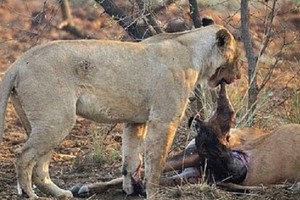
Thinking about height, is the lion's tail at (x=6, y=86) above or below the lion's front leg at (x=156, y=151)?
above

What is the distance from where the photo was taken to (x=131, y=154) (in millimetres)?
7734

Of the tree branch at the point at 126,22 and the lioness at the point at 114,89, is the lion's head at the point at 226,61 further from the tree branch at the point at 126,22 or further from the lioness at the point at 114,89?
the tree branch at the point at 126,22

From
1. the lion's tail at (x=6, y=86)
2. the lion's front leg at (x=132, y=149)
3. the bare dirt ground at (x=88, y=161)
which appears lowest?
the bare dirt ground at (x=88, y=161)

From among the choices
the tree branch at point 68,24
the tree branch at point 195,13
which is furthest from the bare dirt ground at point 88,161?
the tree branch at point 68,24

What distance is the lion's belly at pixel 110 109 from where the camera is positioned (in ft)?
23.4

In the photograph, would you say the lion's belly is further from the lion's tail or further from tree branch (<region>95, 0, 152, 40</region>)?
tree branch (<region>95, 0, 152, 40</region>)

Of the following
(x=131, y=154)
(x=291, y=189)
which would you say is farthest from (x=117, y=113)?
(x=291, y=189)

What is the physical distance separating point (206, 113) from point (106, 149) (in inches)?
43.0

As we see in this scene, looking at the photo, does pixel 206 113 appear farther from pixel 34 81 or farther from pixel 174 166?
pixel 34 81

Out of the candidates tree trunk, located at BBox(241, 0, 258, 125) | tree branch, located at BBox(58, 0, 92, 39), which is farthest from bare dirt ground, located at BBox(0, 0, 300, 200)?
tree branch, located at BBox(58, 0, 92, 39)

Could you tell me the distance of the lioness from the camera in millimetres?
6875

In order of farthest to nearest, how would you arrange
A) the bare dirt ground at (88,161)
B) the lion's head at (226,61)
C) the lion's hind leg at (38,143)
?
the lion's head at (226,61), the bare dirt ground at (88,161), the lion's hind leg at (38,143)

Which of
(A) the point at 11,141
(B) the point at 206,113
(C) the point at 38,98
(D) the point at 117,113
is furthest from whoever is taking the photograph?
(A) the point at 11,141

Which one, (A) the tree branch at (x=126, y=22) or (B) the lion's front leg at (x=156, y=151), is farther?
(A) the tree branch at (x=126, y=22)
